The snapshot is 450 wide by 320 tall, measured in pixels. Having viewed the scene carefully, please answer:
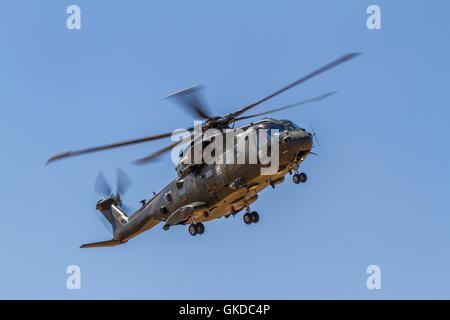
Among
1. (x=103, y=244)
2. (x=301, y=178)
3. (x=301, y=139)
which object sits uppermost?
(x=301, y=139)

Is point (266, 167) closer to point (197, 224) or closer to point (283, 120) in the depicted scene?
point (283, 120)

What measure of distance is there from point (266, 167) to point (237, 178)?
147cm

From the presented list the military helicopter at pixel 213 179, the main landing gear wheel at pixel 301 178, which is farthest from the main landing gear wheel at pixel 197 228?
the main landing gear wheel at pixel 301 178

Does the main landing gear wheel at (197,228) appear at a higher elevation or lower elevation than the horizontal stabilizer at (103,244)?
lower

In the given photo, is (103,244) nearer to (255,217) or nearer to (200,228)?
(200,228)

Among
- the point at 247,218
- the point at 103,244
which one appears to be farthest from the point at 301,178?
the point at 103,244

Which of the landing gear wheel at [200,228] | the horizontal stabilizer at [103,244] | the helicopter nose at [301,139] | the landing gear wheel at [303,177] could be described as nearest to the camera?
the helicopter nose at [301,139]

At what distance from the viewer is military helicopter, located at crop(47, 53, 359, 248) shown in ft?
82.0

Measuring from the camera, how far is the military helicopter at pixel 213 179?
25.0m

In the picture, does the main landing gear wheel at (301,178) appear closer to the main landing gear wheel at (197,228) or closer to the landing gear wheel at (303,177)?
the landing gear wheel at (303,177)

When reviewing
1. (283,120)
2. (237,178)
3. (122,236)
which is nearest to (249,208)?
(237,178)

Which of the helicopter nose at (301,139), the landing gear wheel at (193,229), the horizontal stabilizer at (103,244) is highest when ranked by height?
the helicopter nose at (301,139)

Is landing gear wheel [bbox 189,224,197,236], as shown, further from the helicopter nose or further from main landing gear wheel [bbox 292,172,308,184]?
the helicopter nose

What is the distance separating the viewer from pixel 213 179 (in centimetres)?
2698
